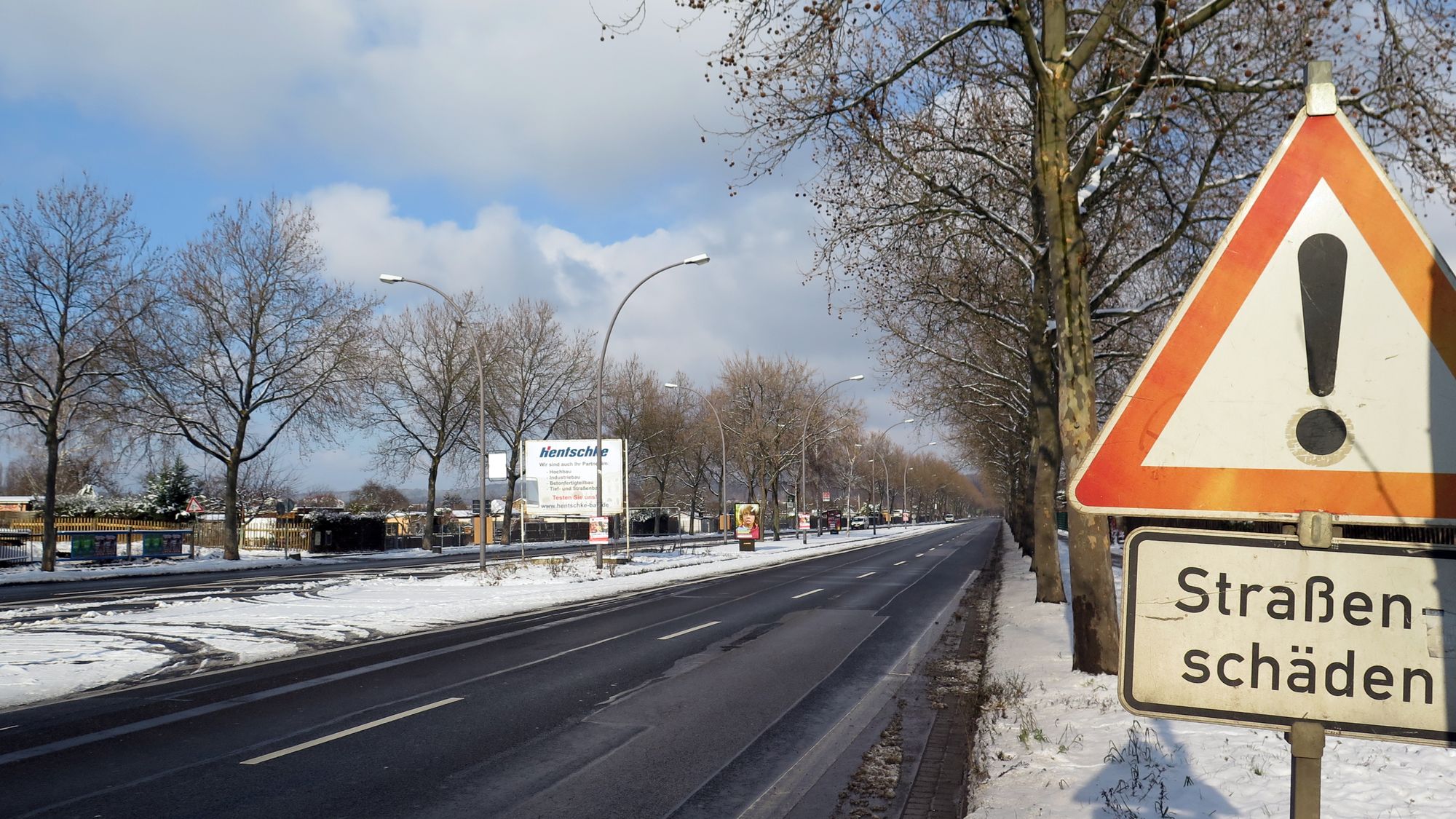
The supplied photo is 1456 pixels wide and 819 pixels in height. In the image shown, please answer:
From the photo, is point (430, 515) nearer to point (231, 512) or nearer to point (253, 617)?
point (231, 512)

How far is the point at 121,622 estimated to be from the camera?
15.1 m

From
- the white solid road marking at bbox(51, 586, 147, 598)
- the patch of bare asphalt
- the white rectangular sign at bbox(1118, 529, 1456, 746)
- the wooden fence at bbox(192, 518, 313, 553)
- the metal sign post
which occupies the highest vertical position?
the white rectangular sign at bbox(1118, 529, 1456, 746)

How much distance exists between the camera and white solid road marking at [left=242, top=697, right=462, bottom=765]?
688cm

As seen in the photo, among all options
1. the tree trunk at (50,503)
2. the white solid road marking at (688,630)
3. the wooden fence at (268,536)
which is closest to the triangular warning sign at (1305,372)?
the white solid road marking at (688,630)

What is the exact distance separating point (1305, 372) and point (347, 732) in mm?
7628

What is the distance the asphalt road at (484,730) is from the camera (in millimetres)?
5980

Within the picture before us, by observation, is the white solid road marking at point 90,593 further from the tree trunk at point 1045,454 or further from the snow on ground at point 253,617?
the tree trunk at point 1045,454

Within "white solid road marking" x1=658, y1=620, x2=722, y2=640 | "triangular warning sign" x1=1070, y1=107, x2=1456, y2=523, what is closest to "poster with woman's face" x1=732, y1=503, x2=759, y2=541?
"white solid road marking" x1=658, y1=620, x2=722, y2=640

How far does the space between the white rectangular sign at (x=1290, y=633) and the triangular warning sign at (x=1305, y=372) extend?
0.33 ft

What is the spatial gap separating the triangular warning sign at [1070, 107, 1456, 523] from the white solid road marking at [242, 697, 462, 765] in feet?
21.8

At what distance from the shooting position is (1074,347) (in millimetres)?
9094

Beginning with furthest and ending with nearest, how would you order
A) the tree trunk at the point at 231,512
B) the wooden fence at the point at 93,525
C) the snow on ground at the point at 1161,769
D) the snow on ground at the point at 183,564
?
1. the wooden fence at the point at 93,525
2. the tree trunk at the point at 231,512
3. the snow on ground at the point at 183,564
4. the snow on ground at the point at 1161,769

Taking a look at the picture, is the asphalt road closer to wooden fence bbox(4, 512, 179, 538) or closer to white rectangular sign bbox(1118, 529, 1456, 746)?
white rectangular sign bbox(1118, 529, 1456, 746)

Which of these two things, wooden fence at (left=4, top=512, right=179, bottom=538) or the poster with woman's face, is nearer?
wooden fence at (left=4, top=512, right=179, bottom=538)
